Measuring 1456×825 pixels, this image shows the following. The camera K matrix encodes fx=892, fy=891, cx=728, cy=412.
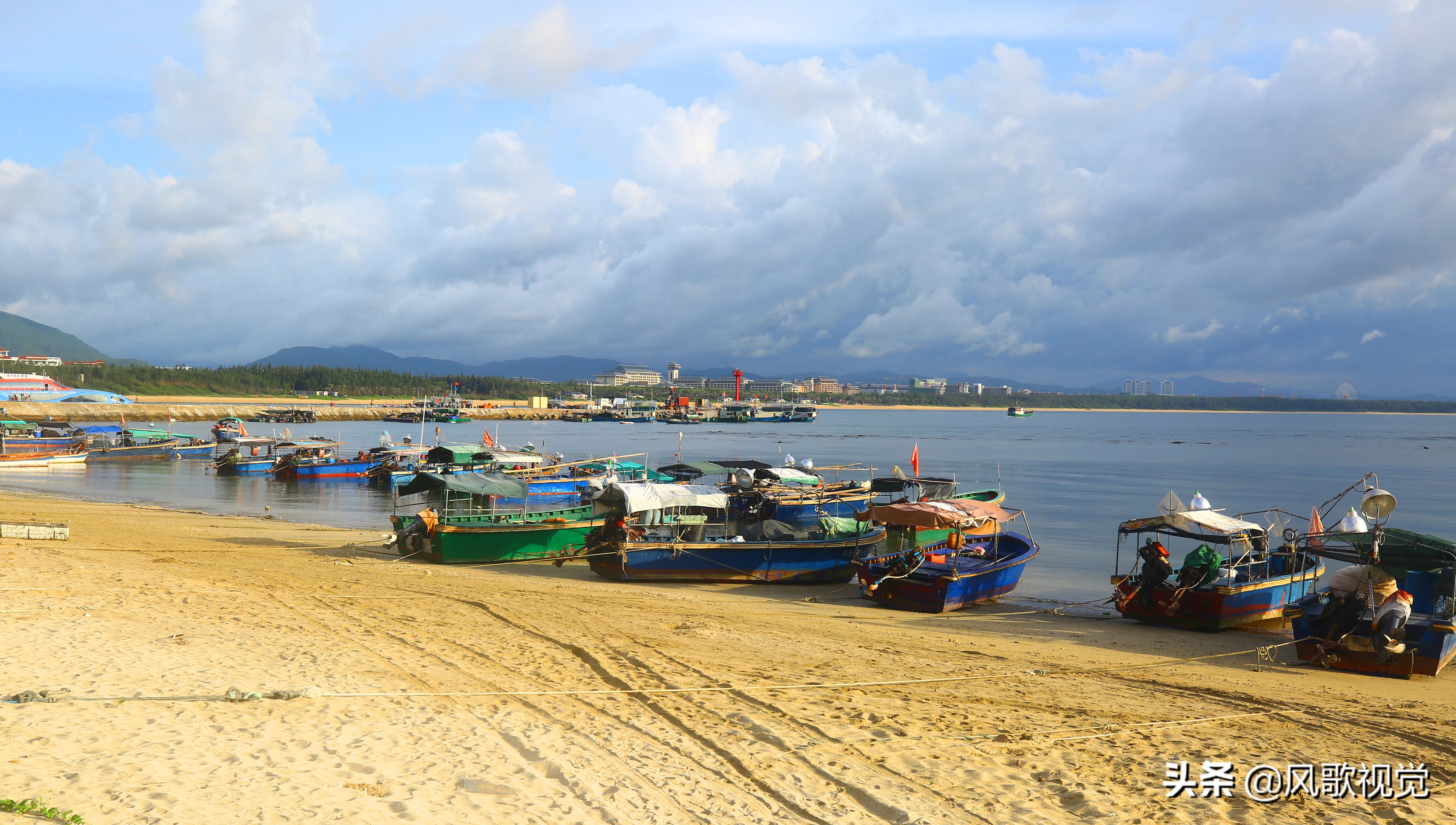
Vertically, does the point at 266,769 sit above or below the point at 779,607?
above

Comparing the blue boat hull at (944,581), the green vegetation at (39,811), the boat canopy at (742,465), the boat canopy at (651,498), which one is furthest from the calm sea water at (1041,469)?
the green vegetation at (39,811)

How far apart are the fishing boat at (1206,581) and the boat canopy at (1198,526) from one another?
2cm

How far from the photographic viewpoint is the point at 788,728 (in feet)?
31.2

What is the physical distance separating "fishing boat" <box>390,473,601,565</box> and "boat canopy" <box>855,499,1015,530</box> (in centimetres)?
852

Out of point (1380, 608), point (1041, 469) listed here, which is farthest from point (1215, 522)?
point (1041, 469)

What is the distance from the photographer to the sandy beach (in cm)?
730

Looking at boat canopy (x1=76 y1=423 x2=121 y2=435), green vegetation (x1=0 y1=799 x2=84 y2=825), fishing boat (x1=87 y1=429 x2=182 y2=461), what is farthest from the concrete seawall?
green vegetation (x1=0 y1=799 x2=84 y2=825)

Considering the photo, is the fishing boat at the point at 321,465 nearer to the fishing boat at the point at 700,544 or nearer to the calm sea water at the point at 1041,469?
the calm sea water at the point at 1041,469

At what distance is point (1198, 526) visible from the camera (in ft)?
61.6

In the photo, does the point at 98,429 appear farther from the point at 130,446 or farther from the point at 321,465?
the point at 321,465

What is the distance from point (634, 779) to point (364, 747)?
2.52 meters

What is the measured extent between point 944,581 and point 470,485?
1314cm

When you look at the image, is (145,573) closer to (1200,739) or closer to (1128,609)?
(1200,739)

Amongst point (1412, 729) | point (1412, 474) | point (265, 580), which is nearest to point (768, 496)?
point (265, 580)
